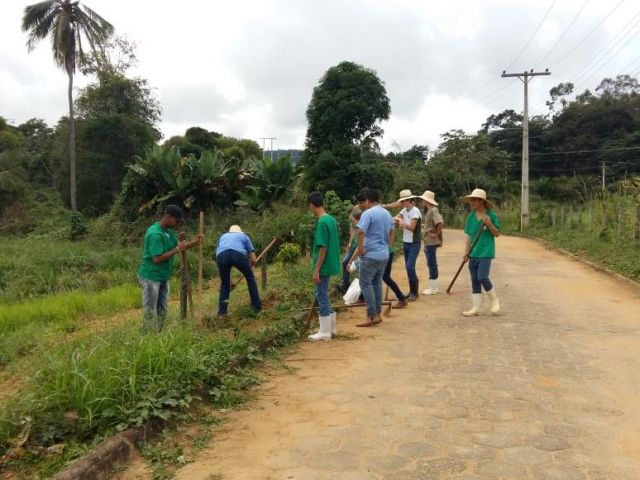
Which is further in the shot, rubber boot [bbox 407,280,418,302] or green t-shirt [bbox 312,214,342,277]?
rubber boot [bbox 407,280,418,302]

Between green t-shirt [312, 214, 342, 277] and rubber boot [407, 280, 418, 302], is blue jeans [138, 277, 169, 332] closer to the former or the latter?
green t-shirt [312, 214, 342, 277]

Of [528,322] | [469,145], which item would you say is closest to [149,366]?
[528,322]

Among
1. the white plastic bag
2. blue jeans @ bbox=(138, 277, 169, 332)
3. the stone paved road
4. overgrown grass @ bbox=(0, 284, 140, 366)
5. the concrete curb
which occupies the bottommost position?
overgrown grass @ bbox=(0, 284, 140, 366)

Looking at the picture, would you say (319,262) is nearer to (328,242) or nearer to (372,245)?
(328,242)

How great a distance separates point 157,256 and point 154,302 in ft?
1.83

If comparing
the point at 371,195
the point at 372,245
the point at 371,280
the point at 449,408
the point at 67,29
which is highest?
the point at 67,29

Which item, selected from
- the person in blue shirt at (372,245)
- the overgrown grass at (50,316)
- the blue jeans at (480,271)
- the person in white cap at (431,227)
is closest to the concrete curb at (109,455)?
A: the person in blue shirt at (372,245)

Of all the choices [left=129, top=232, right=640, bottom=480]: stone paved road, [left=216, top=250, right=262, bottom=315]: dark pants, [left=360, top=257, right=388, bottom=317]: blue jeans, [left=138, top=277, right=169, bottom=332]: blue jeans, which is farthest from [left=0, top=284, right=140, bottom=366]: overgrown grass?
[left=360, top=257, right=388, bottom=317]: blue jeans

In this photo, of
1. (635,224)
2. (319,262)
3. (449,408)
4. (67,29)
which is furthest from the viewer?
(67,29)

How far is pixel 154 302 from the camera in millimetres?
6340

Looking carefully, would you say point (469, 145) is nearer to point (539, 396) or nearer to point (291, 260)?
point (291, 260)

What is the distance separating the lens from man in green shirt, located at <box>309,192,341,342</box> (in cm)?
629

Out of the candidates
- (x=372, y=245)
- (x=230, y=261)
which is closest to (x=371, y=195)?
(x=372, y=245)

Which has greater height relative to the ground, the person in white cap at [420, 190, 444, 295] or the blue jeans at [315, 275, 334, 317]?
the person in white cap at [420, 190, 444, 295]
